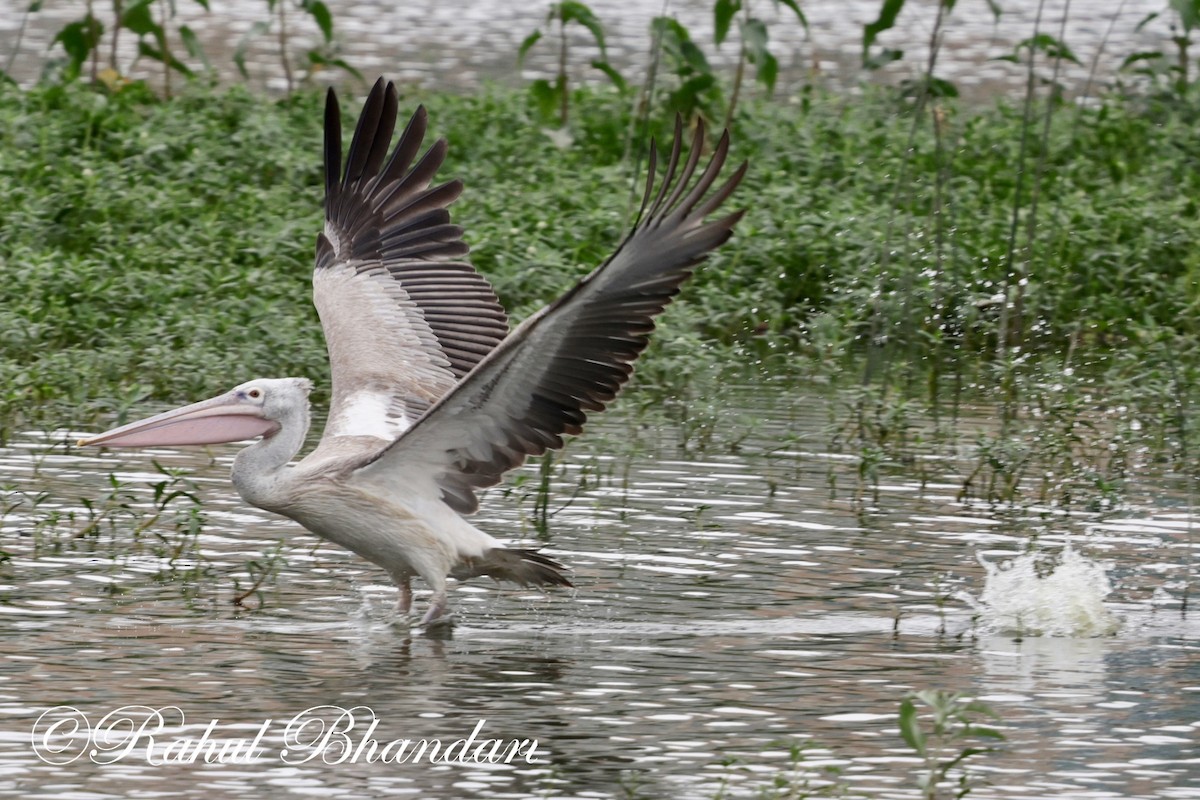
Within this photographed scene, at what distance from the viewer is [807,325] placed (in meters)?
11.0

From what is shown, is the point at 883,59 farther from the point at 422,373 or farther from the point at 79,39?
the point at 422,373

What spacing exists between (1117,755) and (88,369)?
545 centimetres

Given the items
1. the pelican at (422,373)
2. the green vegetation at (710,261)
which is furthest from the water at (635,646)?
the green vegetation at (710,261)

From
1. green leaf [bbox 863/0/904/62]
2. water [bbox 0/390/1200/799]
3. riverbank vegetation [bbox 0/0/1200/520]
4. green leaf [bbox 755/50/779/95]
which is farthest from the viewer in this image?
green leaf [bbox 755/50/779/95]

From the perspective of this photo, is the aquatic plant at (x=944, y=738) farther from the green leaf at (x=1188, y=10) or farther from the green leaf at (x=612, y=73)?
the green leaf at (x=612, y=73)

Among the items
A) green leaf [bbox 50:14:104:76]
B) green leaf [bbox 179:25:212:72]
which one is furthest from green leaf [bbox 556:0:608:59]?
green leaf [bbox 50:14:104:76]

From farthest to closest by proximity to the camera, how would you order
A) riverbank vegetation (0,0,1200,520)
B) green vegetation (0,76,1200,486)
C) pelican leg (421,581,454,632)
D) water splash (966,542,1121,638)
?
green vegetation (0,76,1200,486) < riverbank vegetation (0,0,1200,520) < pelican leg (421,581,454,632) < water splash (966,542,1121,638)

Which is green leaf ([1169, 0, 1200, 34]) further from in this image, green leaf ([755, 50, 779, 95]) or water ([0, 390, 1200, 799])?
water ([0, 390, 1200, 799])

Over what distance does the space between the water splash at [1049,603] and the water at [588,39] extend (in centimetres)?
1023

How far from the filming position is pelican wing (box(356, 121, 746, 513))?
621cm

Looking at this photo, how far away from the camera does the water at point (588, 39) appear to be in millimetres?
17953

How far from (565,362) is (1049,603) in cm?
165

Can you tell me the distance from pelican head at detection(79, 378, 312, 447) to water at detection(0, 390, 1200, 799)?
431 millimetres

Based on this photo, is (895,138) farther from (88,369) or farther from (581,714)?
(581,714)
